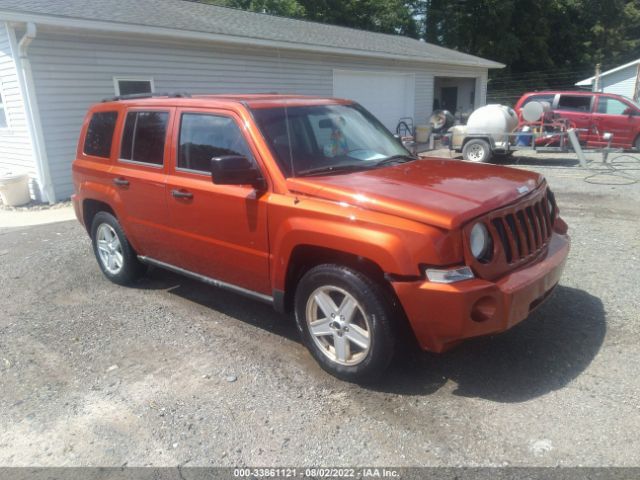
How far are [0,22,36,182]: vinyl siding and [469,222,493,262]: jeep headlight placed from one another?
9247mm

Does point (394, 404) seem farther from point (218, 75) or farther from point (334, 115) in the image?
point (218, 75)

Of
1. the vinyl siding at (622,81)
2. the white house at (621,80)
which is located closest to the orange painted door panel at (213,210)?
the white house at (621,80)

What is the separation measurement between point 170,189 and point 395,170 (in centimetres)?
183

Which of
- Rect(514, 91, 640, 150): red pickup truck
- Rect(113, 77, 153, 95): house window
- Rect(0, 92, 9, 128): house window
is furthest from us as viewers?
Rect(514, 91, 640, 150): red pickup truck

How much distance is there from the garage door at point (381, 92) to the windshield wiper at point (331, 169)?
12.9 m

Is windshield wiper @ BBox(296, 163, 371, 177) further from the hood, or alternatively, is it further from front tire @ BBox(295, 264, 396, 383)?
front tire @ BBox(295, 264, 396, 383)

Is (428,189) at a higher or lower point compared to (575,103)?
higher

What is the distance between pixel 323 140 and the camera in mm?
3949

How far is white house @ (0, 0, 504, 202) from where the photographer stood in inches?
363

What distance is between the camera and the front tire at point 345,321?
121 inches

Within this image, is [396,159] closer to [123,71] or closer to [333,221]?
[333,221]

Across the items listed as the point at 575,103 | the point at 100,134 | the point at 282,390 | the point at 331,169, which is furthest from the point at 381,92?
the point at 282,390

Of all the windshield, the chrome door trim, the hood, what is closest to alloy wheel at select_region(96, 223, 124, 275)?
the chrome door trim

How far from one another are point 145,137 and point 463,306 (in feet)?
10.4
